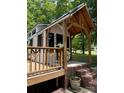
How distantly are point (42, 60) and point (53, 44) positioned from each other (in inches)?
77.9

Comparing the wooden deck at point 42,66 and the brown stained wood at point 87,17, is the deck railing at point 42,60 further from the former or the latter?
the brown stained wood at point 87,17

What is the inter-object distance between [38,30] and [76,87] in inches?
94.3

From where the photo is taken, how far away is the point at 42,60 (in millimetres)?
3535

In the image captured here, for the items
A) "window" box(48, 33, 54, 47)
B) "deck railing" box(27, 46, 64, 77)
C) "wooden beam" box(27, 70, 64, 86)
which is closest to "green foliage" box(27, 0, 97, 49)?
"window" box(48, 33, 54, 47)

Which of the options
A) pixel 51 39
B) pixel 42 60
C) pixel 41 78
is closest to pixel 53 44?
pixel 51 39

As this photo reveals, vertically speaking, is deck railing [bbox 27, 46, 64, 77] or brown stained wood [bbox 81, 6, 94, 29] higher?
brown stained wood [bbox 81, 6, 94, 29]

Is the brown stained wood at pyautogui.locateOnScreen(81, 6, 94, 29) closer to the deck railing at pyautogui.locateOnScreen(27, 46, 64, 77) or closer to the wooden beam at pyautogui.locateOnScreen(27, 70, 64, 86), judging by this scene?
the deck railing at pyautogui.locateOnScreen(27, 46, 64, 77)

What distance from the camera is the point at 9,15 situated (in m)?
0.73

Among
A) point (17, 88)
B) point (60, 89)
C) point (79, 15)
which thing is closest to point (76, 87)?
point (60, 89)

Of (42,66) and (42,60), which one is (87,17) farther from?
(42,66)

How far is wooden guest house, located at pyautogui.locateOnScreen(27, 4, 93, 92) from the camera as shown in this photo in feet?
9.80

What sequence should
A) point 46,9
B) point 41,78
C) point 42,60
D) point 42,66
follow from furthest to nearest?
point 46,9
point 42,60
point 42,66
point 41,78

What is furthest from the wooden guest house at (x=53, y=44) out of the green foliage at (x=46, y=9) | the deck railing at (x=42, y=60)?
the green foliage at (x=46, y=9)
